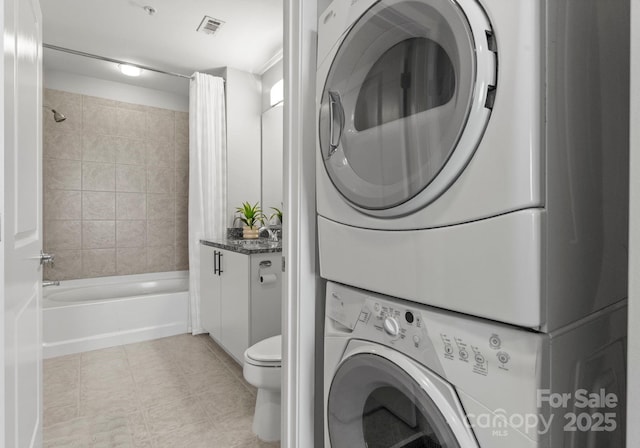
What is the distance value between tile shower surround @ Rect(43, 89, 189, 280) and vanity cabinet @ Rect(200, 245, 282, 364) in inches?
60.5

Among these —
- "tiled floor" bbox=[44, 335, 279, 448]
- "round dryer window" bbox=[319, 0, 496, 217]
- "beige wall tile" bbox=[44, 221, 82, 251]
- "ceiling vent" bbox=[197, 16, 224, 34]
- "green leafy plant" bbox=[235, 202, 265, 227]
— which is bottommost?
"tiled floor" bbox=[44, 335, 279, 448]

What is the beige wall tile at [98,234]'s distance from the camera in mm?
3451

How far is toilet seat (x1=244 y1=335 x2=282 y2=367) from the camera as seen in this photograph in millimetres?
1600

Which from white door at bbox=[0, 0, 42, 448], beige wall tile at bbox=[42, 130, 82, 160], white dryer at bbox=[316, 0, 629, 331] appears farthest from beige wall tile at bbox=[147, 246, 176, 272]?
white dryer at bbox=[316, 0, 629, 331]

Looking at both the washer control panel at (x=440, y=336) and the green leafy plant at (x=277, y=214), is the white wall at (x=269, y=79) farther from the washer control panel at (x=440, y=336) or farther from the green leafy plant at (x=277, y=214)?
the washer control panel at (x=440, y=336)

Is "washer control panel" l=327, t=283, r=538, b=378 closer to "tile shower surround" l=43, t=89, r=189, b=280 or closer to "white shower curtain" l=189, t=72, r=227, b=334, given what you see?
"white shower curtain" l=189, t=72, r=227, b=334

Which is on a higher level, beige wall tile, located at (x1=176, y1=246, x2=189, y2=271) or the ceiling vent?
the ceiling vent

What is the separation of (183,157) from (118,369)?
7.71 ft

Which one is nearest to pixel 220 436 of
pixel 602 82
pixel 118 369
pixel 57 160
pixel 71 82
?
pixel 118 369

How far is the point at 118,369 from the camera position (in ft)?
7.86

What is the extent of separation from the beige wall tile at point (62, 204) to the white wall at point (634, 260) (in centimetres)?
406

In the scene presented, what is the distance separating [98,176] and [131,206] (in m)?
0.42

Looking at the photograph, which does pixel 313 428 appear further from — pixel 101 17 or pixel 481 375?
pixel 101 17

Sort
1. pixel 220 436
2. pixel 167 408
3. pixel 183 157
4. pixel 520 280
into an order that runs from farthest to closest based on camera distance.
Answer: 1. pixel 183 157
2. pixel 167 408
3. pixel 220 436
4. pixel 520 280
